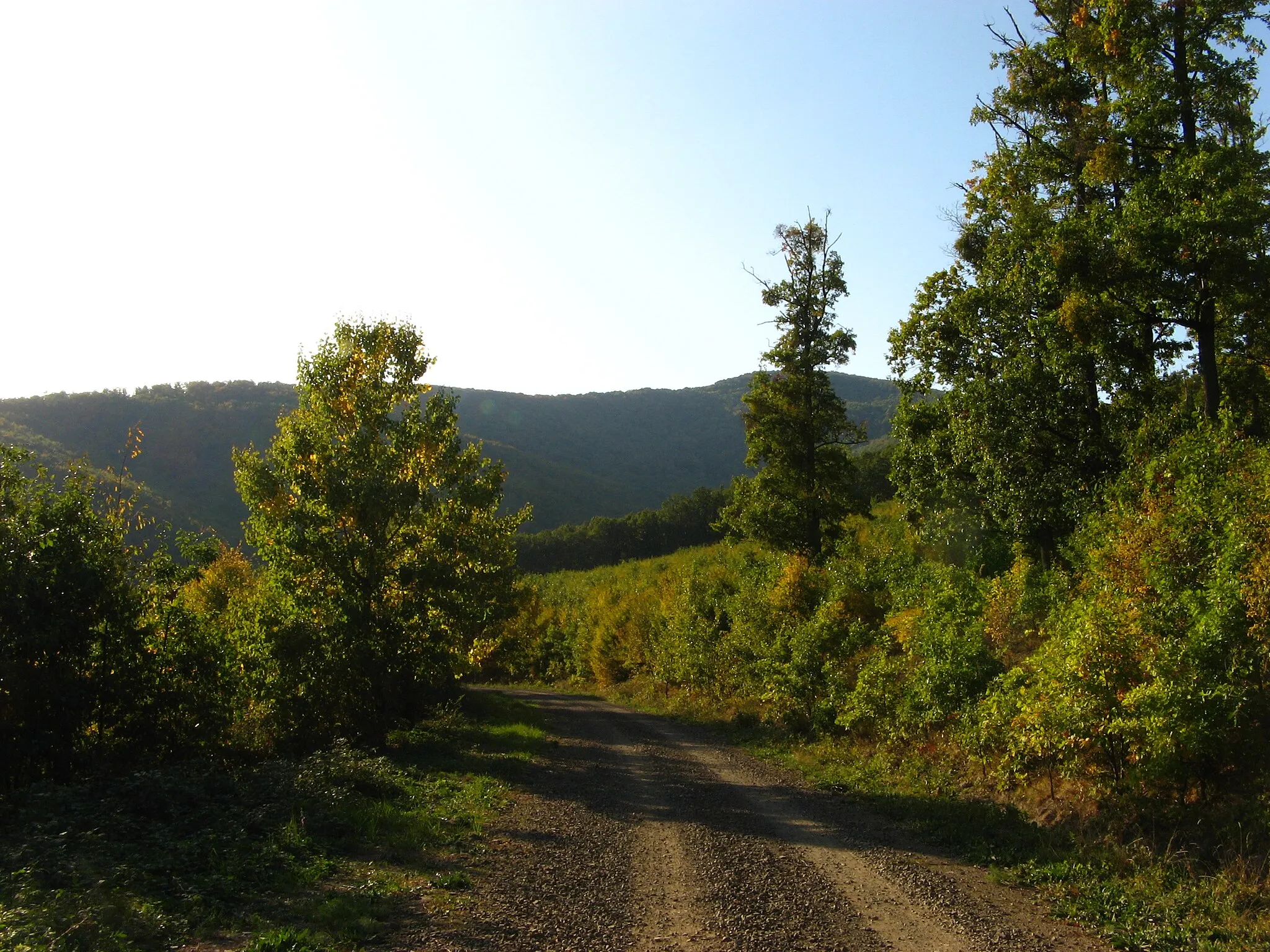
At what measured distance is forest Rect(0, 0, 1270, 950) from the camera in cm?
866

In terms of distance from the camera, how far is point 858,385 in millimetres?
189250

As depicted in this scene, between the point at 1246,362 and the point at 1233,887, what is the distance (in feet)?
42.8

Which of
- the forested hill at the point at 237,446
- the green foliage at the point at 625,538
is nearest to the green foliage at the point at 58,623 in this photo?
the forested hill at the point at 237,446

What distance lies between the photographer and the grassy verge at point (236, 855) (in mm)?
6316

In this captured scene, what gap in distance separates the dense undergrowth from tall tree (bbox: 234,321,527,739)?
8.39 metres

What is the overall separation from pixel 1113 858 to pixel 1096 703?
167cm

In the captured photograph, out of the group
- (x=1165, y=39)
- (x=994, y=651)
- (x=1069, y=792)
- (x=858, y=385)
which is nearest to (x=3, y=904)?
(x=1069, y=792)

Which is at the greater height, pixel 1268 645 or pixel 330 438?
pixel 330 438

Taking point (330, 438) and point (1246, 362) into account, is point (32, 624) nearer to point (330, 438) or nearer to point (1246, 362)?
point (330, 438)

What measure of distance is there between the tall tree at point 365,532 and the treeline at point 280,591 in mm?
39

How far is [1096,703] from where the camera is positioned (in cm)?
924

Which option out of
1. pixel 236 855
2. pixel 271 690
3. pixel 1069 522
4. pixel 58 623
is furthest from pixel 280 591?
pixel 1069 522

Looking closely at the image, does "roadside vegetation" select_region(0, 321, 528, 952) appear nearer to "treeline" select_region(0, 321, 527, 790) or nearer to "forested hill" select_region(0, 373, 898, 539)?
"treeline" select_region(0, 321, 527, 790)

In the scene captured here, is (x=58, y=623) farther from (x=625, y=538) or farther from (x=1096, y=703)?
(x=625, y=538)
